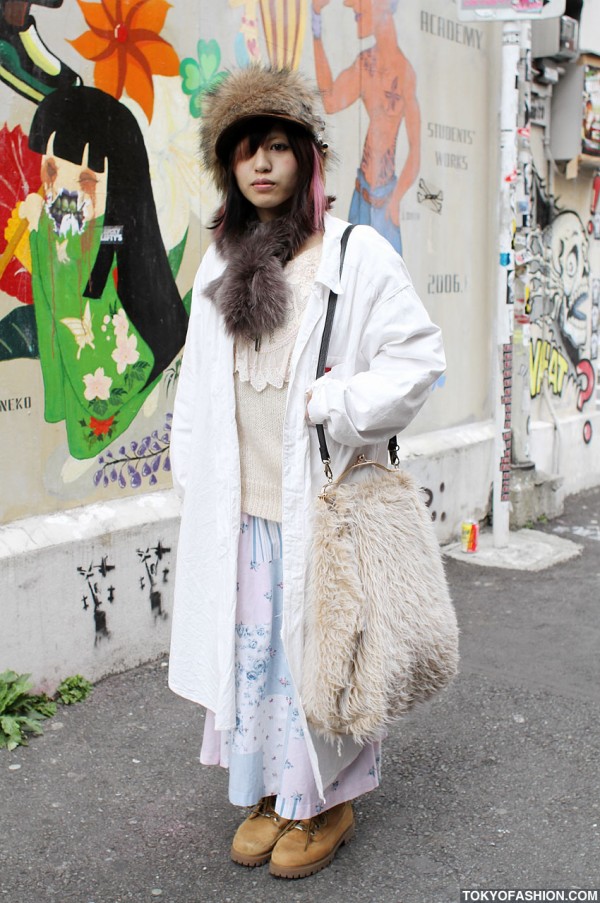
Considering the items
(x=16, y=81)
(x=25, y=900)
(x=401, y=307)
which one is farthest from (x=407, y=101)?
(x=25, y=900)

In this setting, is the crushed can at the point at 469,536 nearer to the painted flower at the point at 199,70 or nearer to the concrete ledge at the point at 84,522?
the concrete ledge at the point at 84,522

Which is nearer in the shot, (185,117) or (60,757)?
(60,757)

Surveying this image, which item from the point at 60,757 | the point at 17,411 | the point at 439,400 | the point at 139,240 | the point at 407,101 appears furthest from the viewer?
the point at 439,400

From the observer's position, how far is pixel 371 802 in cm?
347

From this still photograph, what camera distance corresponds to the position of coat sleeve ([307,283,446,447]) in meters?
2.72

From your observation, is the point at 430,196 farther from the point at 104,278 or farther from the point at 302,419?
the point at 302,419

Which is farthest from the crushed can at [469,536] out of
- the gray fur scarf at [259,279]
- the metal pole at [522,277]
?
the gray fur scarf at [259,279]

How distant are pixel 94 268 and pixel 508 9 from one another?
281 centimetres

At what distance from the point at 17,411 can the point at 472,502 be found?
349 cm

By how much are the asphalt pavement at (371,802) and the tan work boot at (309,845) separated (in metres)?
0.04

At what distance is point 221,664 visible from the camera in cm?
295

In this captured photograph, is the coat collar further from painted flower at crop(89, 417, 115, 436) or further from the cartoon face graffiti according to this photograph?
the cartoon face graffiti

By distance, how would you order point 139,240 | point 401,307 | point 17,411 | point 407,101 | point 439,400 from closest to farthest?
point 401,307 < point 17,411 < point 139,240 < point 407,101 < point 439,400

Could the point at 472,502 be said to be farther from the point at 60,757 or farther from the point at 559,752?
the point at 60,757
